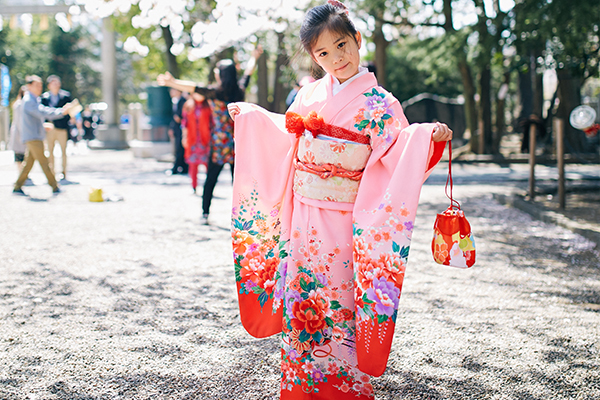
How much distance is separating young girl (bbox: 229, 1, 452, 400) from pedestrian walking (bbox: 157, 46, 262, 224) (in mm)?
3463

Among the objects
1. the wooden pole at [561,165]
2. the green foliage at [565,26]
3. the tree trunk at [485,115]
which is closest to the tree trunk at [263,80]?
the tree trunk at [485,115]

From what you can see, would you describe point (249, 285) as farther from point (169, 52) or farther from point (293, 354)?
point (169, 52)

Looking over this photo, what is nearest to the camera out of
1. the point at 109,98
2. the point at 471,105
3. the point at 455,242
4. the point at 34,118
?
the point at 455,242

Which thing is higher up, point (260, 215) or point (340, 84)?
point (340, 84)

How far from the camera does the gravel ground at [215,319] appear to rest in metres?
2.50

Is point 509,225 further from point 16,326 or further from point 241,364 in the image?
point 16,326

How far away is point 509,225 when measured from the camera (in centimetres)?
662

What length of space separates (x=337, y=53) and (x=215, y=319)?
1.93 metres

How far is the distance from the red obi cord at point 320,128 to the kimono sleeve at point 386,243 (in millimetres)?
133

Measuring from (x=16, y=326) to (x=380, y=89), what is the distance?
8.31ft

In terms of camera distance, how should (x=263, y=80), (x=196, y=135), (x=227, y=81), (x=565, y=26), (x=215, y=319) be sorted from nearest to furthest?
(x=215, y=319), (x=227, y=81), (x=565, y=26), (x=196, y=135), (x=263, y=80)

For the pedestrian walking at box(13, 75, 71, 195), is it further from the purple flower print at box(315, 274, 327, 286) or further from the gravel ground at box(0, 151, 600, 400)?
the purple flower print at box(315, 274, 327, 286)

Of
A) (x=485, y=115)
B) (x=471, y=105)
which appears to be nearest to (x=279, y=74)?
(x=471, y=105)

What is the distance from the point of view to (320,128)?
2.15 m
